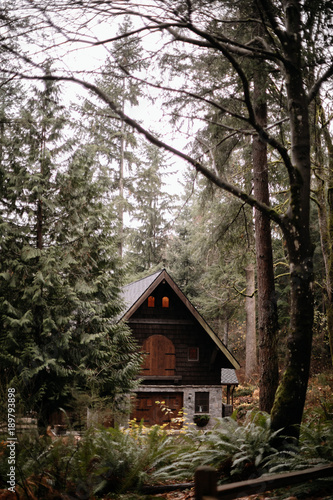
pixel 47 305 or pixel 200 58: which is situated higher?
pixel 200 58

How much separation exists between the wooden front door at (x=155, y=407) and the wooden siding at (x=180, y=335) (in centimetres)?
60

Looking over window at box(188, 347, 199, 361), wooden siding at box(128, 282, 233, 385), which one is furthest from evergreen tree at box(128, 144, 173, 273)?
window at box(188, 347, 199, 361)

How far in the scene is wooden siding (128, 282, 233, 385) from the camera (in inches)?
715

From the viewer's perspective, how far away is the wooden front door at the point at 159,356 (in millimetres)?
18094

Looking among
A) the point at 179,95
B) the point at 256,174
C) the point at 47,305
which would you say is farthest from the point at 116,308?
the point at 179,95

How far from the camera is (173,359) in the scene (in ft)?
60.3

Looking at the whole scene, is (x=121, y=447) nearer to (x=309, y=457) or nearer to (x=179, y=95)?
(x=309, y=457)

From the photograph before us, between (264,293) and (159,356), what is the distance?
10.1m

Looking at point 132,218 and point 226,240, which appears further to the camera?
point 132,218

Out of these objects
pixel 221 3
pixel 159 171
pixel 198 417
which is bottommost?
pixel 198 417

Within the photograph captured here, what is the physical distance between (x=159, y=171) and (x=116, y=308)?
1113cm

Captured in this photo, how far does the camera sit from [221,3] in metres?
7.18

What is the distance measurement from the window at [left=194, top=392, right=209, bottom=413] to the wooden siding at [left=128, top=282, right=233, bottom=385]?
497 mm

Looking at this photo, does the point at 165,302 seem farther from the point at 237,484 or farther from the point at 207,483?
the point at 207,483
